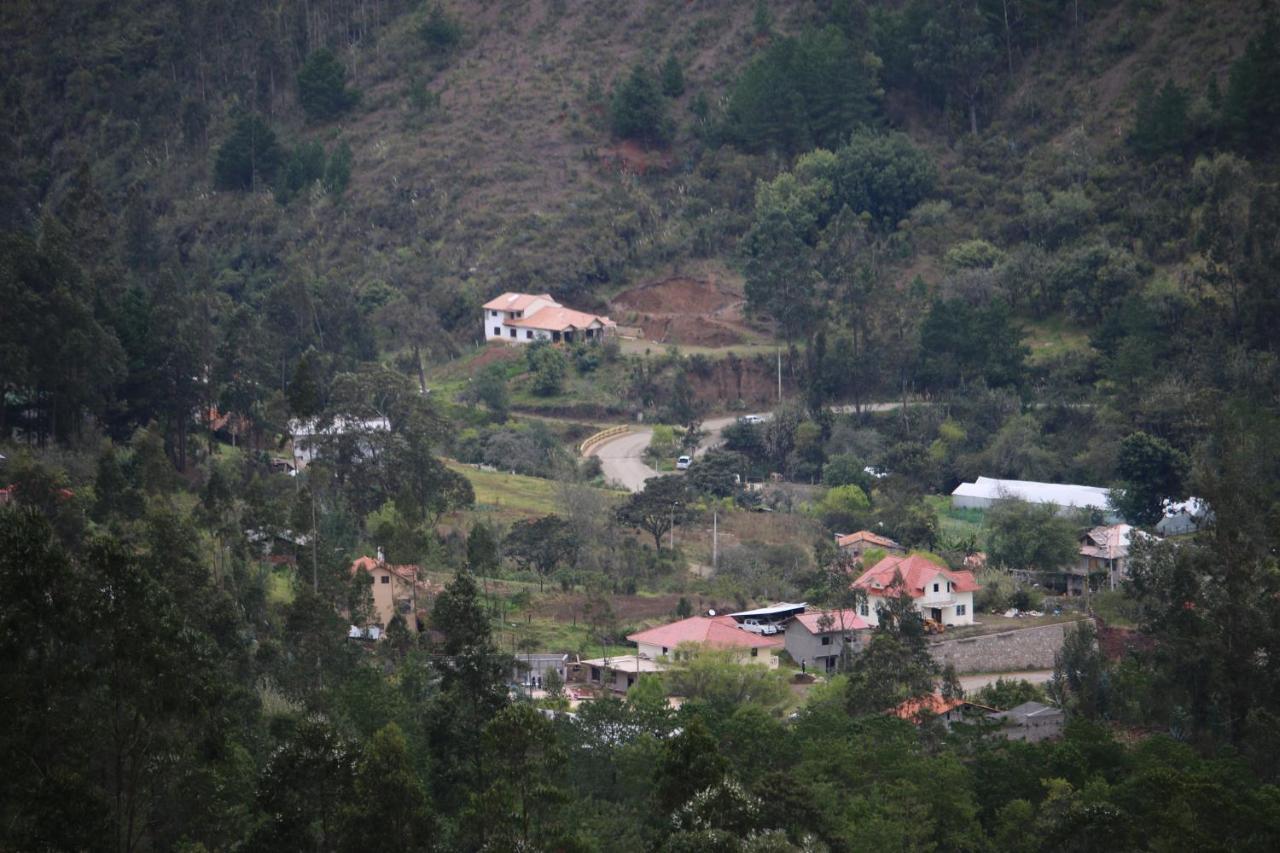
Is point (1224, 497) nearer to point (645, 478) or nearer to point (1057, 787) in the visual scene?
point (1057, 787)

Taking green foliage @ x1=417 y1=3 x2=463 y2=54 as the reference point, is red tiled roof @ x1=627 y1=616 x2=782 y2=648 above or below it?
below

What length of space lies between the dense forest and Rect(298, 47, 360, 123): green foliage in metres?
0.25

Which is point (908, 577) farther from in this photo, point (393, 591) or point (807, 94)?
point (807, 94)

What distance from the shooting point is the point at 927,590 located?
50.7m

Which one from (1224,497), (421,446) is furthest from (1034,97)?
(1224,497)

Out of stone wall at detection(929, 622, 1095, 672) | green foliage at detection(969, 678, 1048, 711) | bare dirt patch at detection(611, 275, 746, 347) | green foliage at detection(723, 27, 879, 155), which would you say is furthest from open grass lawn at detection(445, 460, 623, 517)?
green foliage at detection(723, 27, 879, 155)

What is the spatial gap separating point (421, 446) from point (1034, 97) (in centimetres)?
4015

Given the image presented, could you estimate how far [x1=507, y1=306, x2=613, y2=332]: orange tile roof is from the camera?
3130 inches

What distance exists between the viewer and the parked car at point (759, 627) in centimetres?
4984

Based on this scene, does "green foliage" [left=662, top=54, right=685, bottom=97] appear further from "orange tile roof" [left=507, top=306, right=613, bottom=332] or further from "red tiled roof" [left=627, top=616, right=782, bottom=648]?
"red tiled roof" [left=627, top=616, right=782, bottom=648]

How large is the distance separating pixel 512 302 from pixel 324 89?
21.8 m

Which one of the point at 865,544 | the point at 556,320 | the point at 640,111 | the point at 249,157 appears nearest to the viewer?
the point at 865,544

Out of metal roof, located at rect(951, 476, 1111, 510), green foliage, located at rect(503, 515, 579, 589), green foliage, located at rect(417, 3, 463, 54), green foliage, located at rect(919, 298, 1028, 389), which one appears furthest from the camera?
green foliage, located at rect(417, 3, 463, 54)

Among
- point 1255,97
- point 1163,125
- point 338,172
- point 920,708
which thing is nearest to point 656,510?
point 920,708
